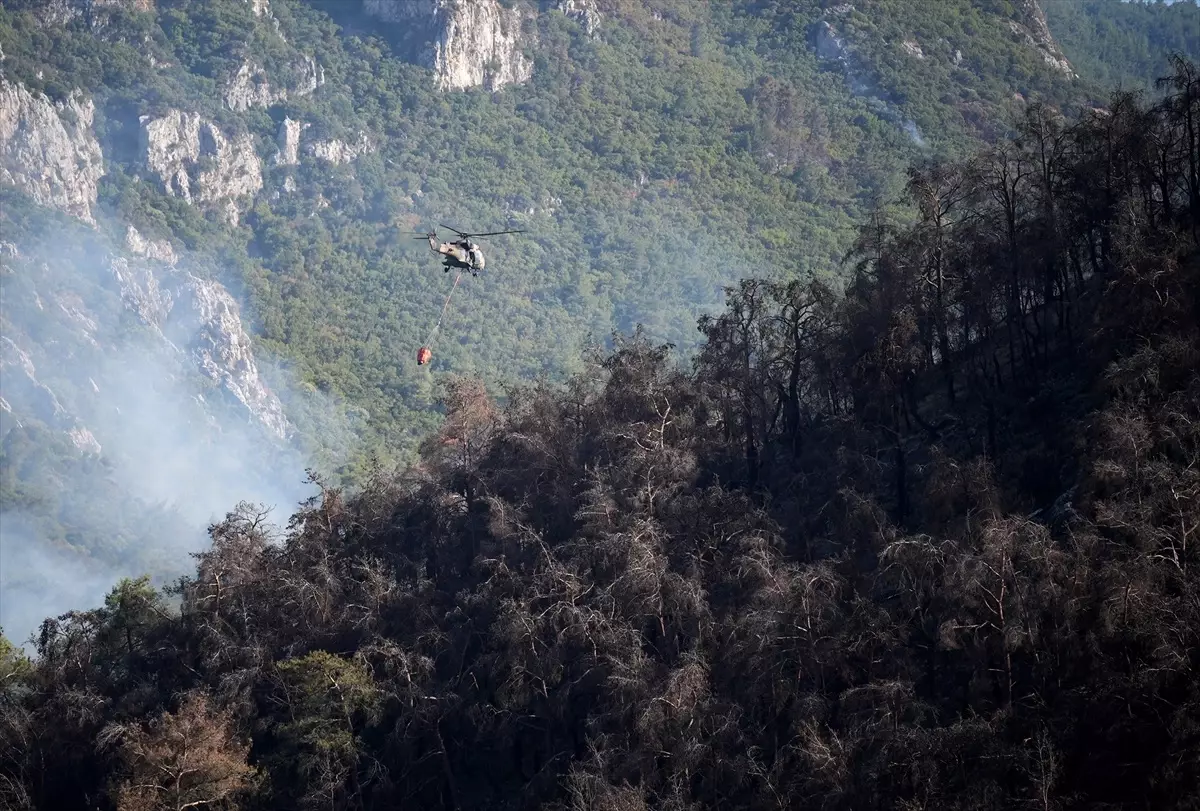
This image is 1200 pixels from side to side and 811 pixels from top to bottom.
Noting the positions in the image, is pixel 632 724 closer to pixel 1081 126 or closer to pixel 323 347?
pixel 1081 126

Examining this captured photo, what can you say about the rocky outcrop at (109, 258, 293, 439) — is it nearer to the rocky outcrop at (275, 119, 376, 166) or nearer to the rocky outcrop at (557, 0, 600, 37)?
the rocky outcrop at (275, 119, 376, 166)

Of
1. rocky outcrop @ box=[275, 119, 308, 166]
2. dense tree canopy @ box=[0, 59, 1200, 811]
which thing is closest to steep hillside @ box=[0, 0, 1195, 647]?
rocky outcrop @ box=[275, 119, 308, 166]

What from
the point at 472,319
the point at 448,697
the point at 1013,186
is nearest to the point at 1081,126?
the point at 1013,186

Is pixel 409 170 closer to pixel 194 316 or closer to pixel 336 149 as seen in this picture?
pixel 336 149

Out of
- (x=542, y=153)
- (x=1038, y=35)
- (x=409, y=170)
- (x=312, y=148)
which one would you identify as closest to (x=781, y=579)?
(x=542, y=153)

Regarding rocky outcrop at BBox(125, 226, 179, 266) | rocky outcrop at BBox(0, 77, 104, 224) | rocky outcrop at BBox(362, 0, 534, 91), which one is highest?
rocky outcrop at BBox(362, 0, 534, 91)

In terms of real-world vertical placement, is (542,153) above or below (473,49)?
below
